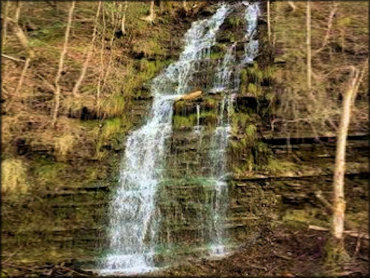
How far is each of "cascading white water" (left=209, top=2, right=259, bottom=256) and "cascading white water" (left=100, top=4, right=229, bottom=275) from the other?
1.17 m

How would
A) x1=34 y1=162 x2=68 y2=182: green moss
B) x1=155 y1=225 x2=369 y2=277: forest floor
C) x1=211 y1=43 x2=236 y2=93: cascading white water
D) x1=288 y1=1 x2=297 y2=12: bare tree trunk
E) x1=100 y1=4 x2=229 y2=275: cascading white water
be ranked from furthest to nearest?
x1=288 y1=1 x2=297 y2=12: bare tree trunk
x1=211 y1=43 x2=236 y2=93: cascading white water
x1=34 y1=162 x2=68 y2=182: green moss
x1=100 y1=4 x2=229 y2=275: cascading white water
x1=155 y1=225 x2=369 y2=277: forest floor

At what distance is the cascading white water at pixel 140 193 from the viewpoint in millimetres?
10266

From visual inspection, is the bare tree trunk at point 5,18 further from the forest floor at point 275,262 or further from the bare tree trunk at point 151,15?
the forest floor at point 275,262

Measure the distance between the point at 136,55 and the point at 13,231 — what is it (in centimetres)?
724

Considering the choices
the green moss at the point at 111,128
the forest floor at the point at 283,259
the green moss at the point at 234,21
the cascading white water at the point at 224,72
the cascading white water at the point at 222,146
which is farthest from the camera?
the green moss at the point at 234,21

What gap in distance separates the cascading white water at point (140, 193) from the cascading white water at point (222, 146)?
3.84 feet

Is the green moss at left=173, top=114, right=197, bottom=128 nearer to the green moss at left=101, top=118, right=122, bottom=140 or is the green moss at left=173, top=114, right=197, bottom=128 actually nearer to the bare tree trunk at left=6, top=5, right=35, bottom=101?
the green moss at left=101, top=118, right=122, bottom=140

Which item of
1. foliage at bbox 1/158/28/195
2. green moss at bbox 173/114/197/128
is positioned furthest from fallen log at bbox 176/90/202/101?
foliage at bbox 1/158/28/195

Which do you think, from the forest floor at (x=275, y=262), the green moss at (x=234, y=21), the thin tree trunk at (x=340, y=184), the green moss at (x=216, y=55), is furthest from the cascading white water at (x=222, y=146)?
the thin tree trunk at (x=340, y=184)

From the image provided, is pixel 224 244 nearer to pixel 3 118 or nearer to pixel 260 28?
pixel 3 118

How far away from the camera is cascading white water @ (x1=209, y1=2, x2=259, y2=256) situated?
10.4 m

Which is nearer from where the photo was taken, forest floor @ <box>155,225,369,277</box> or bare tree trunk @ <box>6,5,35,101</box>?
forest floor @ <box>155,225,369,277</box>

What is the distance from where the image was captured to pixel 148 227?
34.8ft

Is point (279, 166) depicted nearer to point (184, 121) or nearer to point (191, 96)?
point (184, 121)
